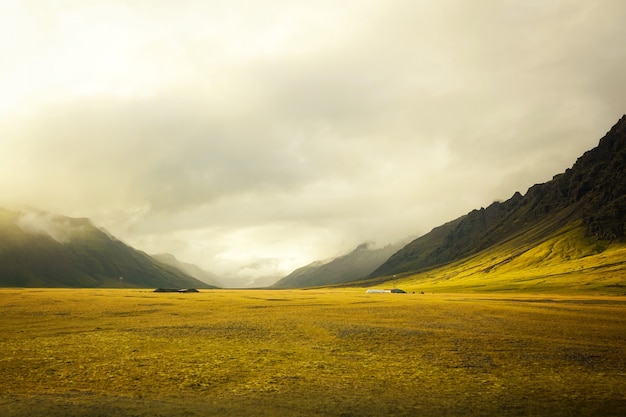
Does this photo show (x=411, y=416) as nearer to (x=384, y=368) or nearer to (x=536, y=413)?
(x=536, y=413)

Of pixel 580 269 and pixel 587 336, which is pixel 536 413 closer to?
pixel 587 336

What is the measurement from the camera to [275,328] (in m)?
42.1

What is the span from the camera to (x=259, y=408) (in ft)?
54.2

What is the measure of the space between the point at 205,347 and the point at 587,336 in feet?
116

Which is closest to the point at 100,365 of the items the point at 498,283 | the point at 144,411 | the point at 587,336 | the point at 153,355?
the point at 153,355

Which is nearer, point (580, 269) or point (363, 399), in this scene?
point (363, 399)

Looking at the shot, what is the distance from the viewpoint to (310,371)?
23250 mm

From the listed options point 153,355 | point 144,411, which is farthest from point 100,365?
point 144,411

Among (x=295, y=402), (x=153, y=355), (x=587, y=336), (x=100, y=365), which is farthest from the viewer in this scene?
(x=587, y=336)

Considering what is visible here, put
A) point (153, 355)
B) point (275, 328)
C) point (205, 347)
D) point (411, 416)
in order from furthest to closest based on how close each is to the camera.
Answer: point (275, 328)
point (205, 347)
point (153, 355)
point (411, 416)

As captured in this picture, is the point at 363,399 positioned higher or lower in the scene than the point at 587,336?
higher

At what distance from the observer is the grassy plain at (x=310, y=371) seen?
16859mm

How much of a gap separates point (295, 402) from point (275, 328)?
2532 centimetres

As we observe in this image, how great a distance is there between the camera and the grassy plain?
16.9 metres
